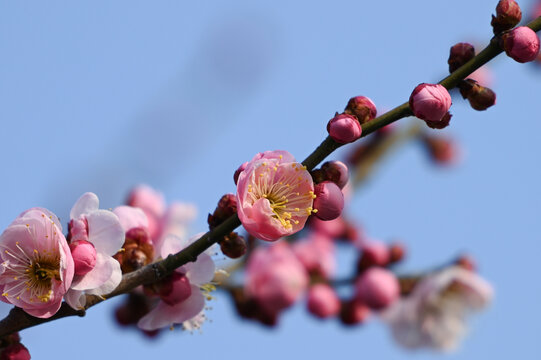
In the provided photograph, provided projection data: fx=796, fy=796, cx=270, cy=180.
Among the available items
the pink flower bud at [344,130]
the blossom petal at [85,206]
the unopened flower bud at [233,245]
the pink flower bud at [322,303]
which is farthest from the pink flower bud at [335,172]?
the pink flower bud at [322,303]

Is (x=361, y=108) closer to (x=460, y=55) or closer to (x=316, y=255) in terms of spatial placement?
(x=460, y=55)

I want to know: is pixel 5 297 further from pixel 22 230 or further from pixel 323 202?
pixel 323 202

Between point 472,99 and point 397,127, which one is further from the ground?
point 397,127

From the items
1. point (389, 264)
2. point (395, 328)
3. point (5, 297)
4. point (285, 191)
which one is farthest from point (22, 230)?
point (395, 328)

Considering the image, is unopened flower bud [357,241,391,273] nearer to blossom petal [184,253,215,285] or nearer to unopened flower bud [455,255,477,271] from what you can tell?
unopened flower bud [455,255,477,271]

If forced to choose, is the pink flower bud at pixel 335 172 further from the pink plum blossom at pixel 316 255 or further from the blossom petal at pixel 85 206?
the pink plum blossom at pixel 316 255

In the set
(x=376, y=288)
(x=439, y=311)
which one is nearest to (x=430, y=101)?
(x=376, y=288)
